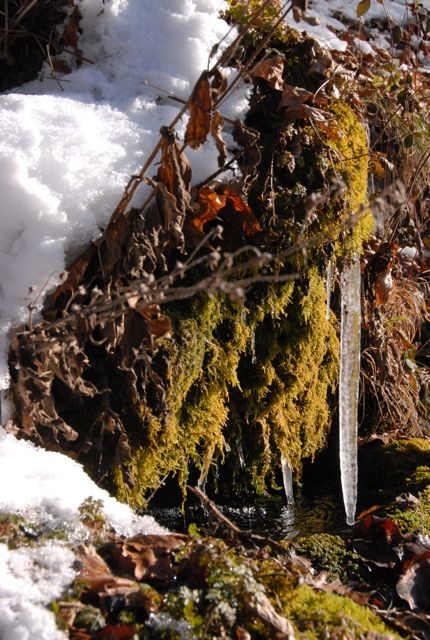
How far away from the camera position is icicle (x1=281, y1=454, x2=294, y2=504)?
10.5 ft

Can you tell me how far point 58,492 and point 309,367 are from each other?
1.58 meters

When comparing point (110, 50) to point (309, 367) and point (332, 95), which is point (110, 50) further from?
point (309, 367)

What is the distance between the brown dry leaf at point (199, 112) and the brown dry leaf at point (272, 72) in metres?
0.69

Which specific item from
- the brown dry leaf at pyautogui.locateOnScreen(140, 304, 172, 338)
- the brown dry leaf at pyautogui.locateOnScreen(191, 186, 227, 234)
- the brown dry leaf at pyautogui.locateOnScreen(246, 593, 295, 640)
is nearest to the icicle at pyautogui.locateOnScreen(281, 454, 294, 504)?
the brown dry leaf at pyautogui.locateOnScreen(191, 186, 227, 234)

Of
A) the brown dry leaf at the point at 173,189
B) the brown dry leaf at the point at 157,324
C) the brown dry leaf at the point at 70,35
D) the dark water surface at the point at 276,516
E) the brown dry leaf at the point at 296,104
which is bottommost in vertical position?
the dark water surface at the point at 276,516

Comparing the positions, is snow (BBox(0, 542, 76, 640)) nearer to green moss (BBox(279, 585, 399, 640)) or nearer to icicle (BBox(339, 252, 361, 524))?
green moss (BBox(279, 585, 399, 640))

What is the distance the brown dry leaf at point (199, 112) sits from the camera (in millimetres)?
2063

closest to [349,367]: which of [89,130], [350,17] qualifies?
[89,130]

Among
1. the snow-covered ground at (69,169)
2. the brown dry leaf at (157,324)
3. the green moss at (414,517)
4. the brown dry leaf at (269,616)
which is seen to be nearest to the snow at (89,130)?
the snow-covered ground at (69,169)

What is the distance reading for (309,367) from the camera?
313cm

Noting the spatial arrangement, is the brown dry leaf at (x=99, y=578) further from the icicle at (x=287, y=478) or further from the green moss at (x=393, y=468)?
the green moss at (x=393, y=468)

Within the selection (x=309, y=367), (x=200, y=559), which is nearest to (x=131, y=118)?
(x=309, y=367)

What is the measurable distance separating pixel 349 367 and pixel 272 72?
1424 mm

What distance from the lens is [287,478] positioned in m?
3.23
